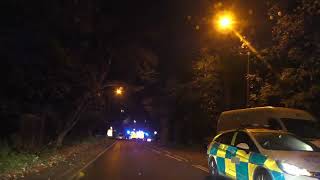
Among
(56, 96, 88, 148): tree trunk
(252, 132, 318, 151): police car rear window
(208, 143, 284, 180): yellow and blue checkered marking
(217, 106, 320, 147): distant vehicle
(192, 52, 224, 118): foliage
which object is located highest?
(192, 52, 224, 118): foliage

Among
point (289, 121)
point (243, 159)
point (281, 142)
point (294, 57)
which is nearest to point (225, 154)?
point (243, 159)

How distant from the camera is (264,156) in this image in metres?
12.5

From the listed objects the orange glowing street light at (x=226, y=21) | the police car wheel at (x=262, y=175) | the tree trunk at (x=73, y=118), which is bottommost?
the police car wheel at (x=262, y=175)

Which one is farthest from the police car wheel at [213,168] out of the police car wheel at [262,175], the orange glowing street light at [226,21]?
the orange glowing street light at [226,21]

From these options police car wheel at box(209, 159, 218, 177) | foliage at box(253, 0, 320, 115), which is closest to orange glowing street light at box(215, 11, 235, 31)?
foliage at box(253, 0, 320, 115)

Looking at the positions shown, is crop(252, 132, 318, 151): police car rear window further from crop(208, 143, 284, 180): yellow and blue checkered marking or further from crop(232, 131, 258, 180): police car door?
crop(208, 143, 284, 180): yellow and blue checkered marking

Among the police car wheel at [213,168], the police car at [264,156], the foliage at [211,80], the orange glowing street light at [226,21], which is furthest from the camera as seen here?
the foliage at [211,80]

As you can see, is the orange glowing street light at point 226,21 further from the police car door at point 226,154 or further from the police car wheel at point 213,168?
the police car door at point 226,154

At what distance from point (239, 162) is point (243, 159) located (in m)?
0.28

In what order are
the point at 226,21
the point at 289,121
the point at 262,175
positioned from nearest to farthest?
the point at 262,175, the point at 289,121, the point at 226,21

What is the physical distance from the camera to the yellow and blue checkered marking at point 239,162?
Answer: 1207 centimetres

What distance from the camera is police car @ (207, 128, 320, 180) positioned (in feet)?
38.4

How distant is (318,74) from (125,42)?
18.7 meters

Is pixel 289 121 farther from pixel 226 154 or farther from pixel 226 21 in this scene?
pixel 226 21
